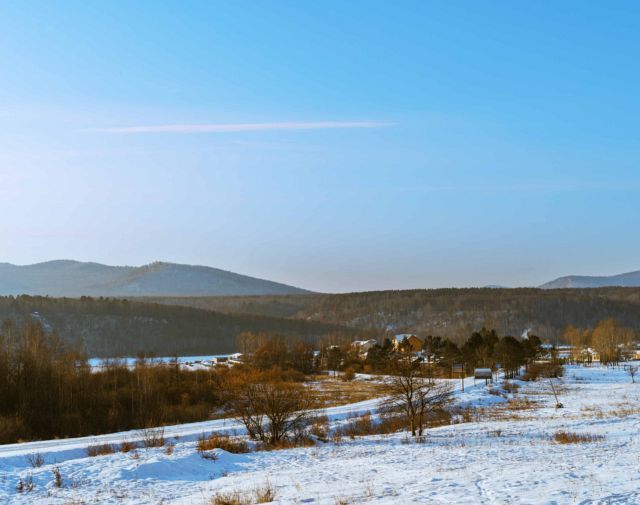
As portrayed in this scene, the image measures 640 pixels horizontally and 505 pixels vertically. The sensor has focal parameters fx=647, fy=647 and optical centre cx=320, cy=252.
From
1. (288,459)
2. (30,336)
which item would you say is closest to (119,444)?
(288,459)

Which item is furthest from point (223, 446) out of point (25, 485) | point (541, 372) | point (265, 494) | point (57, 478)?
point (541, 372)

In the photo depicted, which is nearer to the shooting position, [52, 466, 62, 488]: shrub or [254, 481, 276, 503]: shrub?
[254, 481, 276, 503]: shrub

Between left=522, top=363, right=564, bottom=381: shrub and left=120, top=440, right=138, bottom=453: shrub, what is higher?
left=120, top=440, right=138, bottom=453: shrub

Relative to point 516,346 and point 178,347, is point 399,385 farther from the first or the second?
point 178,347

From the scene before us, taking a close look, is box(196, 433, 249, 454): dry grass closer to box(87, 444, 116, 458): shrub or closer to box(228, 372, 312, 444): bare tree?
box(228, 372, 312, 444): bare tree

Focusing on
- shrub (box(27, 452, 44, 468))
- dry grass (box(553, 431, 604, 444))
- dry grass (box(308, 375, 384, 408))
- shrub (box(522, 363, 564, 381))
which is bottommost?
shrub (box(522, 363, 564, 381))

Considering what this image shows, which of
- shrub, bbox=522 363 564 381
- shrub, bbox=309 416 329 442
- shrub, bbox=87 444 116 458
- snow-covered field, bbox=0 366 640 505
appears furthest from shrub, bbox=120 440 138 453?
shrub, bbox=522 363 564 381

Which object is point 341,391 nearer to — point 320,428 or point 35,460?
point 320,428

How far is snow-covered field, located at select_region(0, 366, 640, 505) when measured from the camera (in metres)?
14.5

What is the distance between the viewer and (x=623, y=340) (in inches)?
5901

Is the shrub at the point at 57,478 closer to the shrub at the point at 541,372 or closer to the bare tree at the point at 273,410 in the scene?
the bare tree at the point at 273,410

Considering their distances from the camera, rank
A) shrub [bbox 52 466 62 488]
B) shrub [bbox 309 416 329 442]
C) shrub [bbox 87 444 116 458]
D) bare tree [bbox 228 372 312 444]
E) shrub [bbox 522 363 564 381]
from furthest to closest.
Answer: shrub [bbox 522 363 564 381]
shrub [bbox 309 416 329 442]
bare tree [bbox 228 372 312 444]
shrub [bbox 87 444 116 458]
shrub [bbox 52 466 62 488]

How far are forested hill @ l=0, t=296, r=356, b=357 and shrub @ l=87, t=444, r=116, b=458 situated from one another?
408 ft

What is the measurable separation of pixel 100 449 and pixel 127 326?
15166 cm
